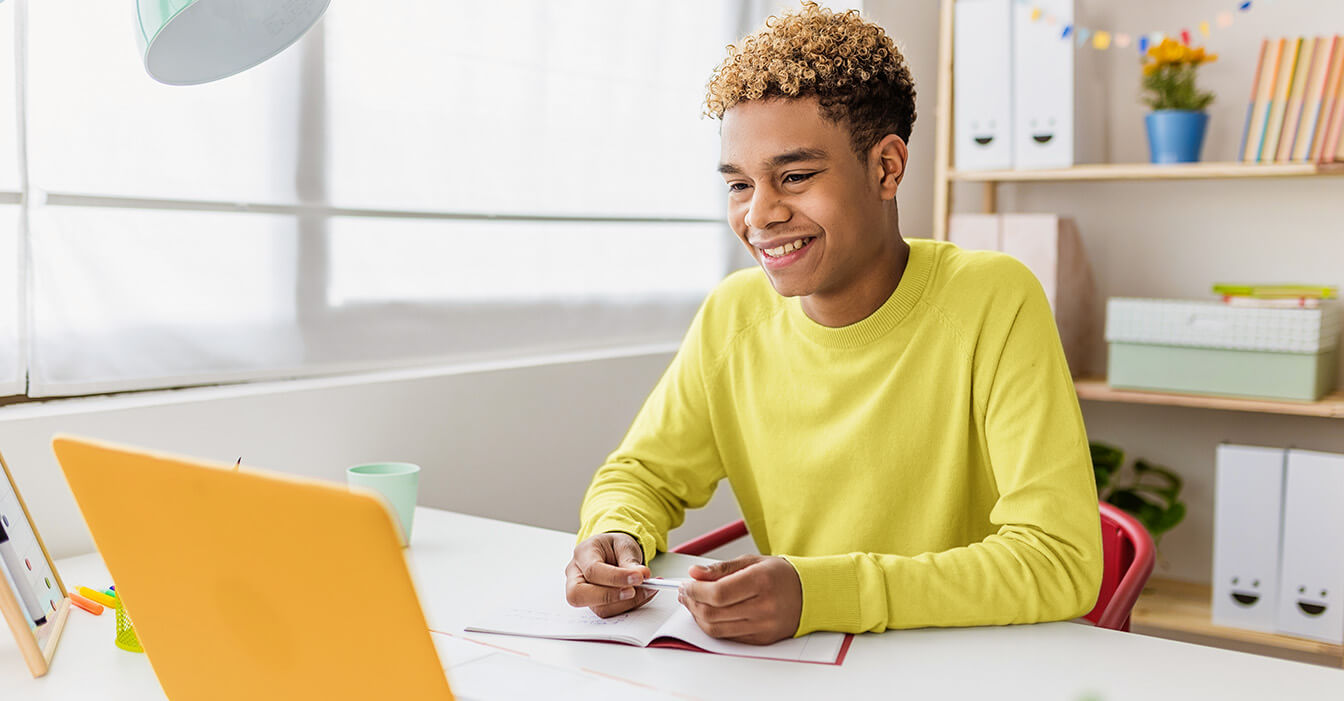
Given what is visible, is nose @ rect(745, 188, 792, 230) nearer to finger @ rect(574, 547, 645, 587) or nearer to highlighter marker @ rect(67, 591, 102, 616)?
finger @ rect(574, 547, 645, 587)

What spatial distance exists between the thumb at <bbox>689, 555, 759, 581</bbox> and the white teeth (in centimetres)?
41

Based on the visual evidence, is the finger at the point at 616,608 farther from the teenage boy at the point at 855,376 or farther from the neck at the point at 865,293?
the neck at the point at 865,293

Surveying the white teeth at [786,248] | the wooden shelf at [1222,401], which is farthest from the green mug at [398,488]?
the wooden shelf at [1222,401]

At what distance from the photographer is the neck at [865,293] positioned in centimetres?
135

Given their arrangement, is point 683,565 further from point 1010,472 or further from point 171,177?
point 171,177

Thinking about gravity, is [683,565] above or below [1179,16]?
below

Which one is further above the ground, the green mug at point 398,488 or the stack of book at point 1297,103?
the stack of book at point 1297,103

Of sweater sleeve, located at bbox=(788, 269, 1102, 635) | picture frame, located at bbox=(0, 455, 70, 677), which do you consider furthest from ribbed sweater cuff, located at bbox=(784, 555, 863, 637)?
picture frame, located at bbox=(0, 455, 70, 677)

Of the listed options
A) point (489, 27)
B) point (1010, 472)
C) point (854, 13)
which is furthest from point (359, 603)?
point (489, 27)

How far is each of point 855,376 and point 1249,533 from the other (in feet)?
4.67

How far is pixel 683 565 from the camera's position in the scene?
1.25 metres

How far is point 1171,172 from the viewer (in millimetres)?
2352

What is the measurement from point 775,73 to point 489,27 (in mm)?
906

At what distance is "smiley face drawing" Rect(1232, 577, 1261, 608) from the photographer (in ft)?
7.57
